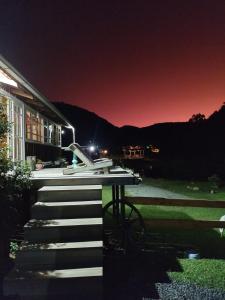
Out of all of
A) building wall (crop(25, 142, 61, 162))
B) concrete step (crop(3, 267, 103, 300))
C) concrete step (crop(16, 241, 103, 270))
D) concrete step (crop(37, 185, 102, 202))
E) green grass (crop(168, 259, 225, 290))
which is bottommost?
green grass (crop(168, 259, 225, 290))

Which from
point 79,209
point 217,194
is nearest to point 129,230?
point 79,209

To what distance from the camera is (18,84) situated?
9.88 metres

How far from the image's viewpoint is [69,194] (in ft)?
25.0

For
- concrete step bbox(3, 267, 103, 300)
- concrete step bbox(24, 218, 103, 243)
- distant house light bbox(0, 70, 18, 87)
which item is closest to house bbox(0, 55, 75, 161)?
distant house light bbox(0, 70, 18, 87)

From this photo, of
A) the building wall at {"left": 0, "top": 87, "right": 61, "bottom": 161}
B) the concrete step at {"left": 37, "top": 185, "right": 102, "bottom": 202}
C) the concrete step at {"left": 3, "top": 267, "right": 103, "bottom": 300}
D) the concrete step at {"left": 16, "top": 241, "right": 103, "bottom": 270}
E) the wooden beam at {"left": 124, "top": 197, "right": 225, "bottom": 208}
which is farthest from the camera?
the building wall at {"left": 0, "top": 87, "right": 61, "bottom": 161}

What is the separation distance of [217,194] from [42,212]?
1290 centimetres

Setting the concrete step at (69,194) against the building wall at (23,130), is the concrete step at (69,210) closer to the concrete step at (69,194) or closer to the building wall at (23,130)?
the concrete step at (69,194)

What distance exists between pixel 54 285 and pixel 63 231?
3.90 ft

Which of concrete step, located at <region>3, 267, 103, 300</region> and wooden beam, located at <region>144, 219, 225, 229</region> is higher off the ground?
wooden beam, located at <region>144, 219, 225, 229</region>

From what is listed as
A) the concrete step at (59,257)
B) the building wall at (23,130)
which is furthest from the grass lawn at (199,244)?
the building wall at (23,130)

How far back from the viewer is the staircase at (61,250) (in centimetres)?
557

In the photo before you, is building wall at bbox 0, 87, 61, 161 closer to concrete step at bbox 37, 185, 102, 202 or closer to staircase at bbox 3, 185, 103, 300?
concrete step at bbox 37, 185, 102, 202

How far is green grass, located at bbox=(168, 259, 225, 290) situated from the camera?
6434mm

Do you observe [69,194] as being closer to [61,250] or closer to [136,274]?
[61,250]
